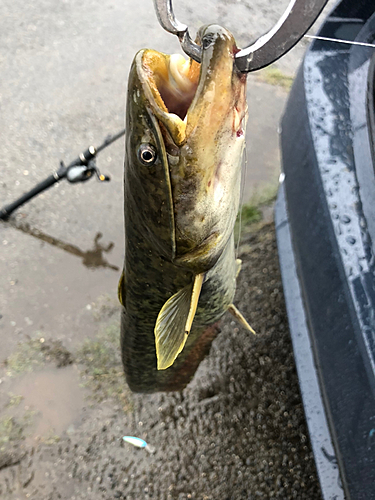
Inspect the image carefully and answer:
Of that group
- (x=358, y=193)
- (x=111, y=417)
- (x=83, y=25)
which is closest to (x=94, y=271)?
(x=111, y=417)

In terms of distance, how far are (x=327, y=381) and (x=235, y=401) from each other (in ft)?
2.65

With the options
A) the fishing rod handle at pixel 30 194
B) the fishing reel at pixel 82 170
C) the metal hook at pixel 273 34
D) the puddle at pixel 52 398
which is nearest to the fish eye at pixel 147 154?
the metal hook at pixel 273 34

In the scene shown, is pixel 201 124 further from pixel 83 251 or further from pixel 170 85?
pixel 83 251

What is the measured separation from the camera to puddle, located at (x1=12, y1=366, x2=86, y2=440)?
226 cm

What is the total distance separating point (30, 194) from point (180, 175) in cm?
190

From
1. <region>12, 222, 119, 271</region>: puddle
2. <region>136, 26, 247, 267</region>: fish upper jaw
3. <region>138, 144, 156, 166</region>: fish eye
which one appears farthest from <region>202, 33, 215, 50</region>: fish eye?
<region>12, 222, 119, 271</region>: puddle

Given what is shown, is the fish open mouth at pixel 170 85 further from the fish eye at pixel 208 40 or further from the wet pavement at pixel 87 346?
the wet pavement at pixel 87 346

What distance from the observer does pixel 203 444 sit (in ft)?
7.36

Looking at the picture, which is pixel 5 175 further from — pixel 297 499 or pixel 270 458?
pixel 297 499

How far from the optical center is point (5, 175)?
10.0 feet

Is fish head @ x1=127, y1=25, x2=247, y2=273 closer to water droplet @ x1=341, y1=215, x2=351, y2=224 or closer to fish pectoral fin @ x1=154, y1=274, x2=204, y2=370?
fish pectoral fin @ x1=154, y1=274, x2=204, y2=370

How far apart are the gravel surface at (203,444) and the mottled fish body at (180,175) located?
1.14 meters

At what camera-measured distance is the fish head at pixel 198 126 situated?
849 mm

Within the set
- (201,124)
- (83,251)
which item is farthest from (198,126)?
(83,251)
